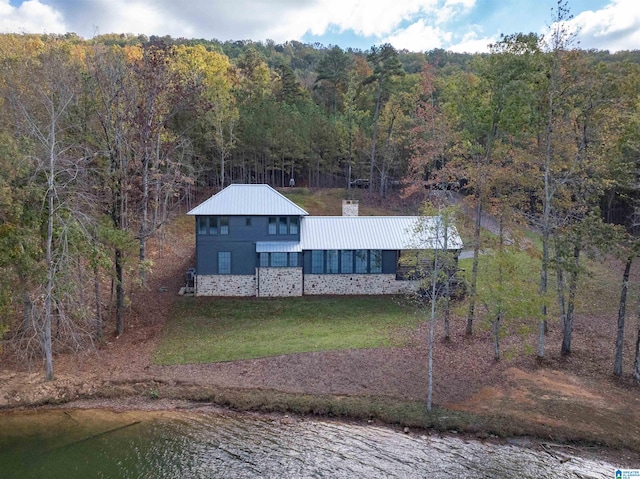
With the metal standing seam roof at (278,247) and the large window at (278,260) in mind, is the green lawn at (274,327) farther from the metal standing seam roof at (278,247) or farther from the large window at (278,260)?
the metal standing seam roof at (278,247)

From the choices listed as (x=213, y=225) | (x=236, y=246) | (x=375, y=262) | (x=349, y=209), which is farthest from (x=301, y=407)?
(x=349, y=209)

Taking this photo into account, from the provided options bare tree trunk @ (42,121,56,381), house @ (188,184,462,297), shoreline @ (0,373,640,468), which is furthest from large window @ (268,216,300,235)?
bare tree trunk @ (42,121,56,381)

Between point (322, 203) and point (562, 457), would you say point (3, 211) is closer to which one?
point (562, 457)

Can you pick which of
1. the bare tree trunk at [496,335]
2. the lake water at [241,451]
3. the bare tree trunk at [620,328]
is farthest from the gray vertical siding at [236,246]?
the bare tree trunk at [620,328]

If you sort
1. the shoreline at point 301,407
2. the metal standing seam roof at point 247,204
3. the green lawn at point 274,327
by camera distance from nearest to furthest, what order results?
the shoreline at point 301,407 → the green lawn at point 274,327 → the metal standing seam roof at point 247,204

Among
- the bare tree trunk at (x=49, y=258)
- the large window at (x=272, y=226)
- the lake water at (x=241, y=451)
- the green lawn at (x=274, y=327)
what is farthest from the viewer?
the large window at (x=272, y=226)

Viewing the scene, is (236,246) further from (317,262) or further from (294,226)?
(317,262)

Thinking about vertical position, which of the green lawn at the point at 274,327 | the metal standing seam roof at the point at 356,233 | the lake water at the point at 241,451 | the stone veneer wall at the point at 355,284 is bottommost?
the lake water at the point at 241,451

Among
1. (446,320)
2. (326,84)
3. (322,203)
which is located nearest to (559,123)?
(446,320)
